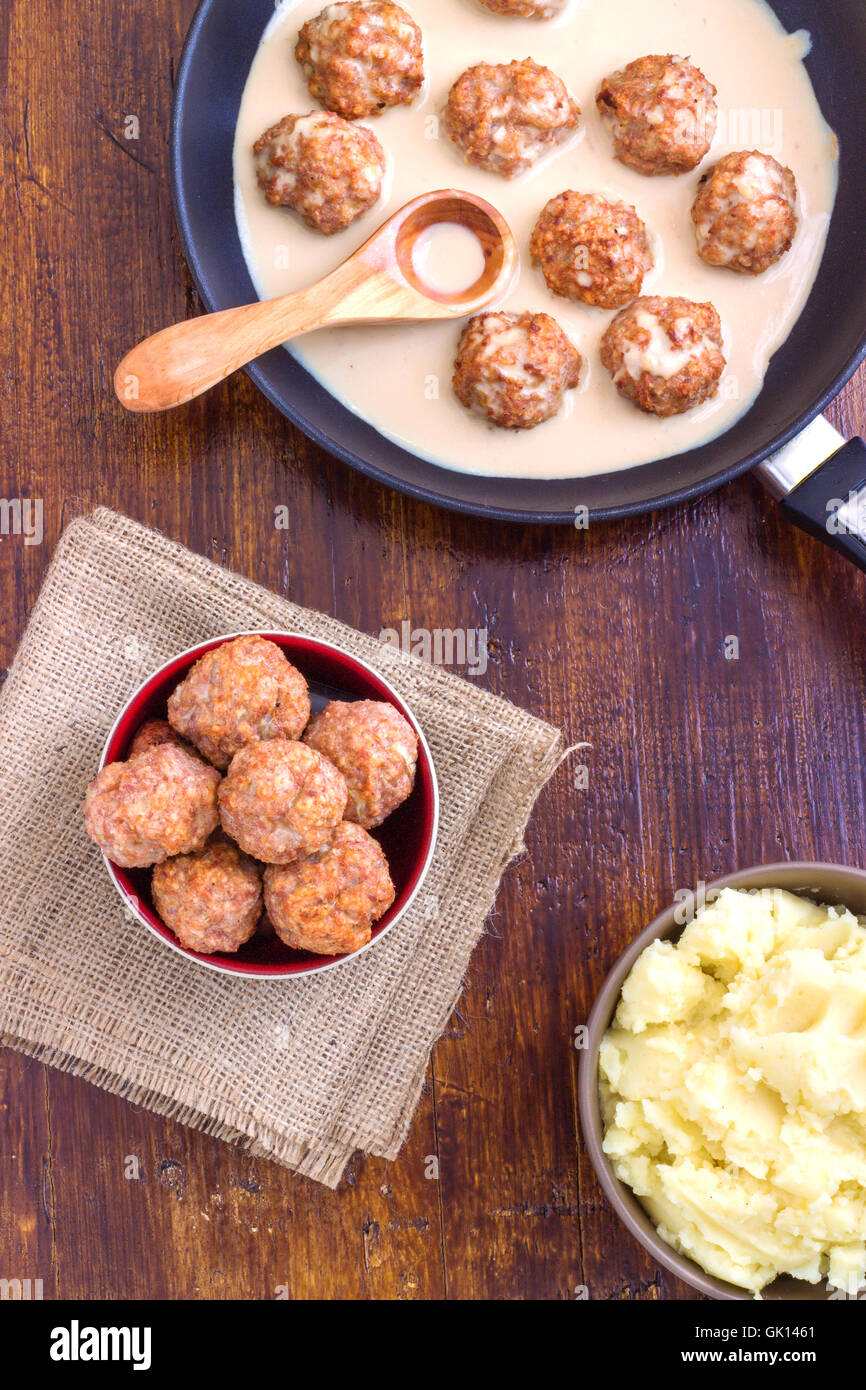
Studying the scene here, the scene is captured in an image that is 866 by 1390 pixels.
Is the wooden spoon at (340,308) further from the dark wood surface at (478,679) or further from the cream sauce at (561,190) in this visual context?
the dark wood surface at (478,679)

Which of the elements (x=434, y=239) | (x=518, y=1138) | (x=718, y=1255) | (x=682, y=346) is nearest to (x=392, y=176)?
(x=434, y=239)

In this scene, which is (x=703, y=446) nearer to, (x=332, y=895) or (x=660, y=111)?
(x=660, y=111)

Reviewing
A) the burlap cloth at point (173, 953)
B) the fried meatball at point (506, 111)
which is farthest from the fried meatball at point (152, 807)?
the fried meatball at point (506, 111)

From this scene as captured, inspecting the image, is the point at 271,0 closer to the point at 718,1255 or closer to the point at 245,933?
the point at 245,933

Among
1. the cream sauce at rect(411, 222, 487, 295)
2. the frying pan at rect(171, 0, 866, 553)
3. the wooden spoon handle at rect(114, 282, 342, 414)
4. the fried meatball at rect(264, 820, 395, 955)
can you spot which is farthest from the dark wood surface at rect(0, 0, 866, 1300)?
the fried meatball at rect(264, 820, 395, 955)

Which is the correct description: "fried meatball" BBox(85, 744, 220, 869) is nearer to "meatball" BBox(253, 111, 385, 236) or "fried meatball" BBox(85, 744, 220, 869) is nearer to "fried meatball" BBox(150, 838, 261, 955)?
"fried meatball" BBox(150, 838, 261, 955)

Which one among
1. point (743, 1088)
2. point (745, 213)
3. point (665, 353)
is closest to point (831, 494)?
point (665, 353)
